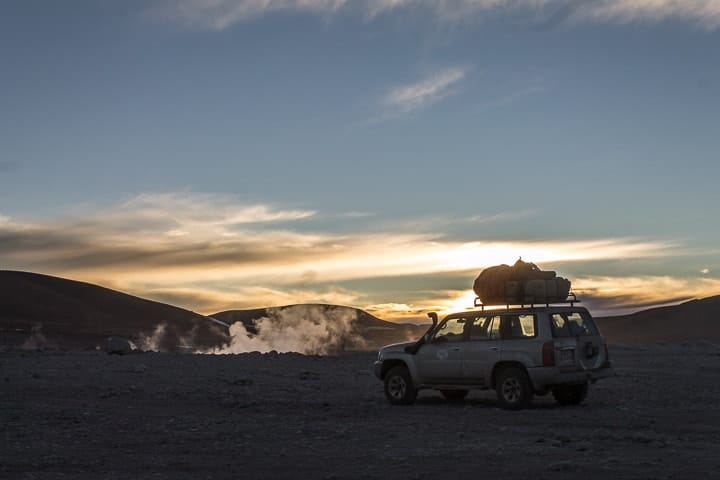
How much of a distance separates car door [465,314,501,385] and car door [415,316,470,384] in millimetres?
187

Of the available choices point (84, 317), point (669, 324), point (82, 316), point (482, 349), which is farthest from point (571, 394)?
point (669, 324)

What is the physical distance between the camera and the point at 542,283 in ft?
64.8

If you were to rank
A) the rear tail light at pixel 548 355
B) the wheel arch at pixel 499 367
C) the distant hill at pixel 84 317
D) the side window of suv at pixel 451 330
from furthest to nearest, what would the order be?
the distant hill at pixel 84 317 < the side window of suv at pixel 451 330 < the wheel arch at pixel 499 367 < the rear tail light at pixel 548 355

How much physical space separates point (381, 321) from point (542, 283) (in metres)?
152

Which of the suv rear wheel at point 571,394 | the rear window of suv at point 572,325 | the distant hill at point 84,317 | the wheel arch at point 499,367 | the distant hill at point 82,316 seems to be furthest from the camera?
the distant hill at point 82,316

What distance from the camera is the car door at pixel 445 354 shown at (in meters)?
19.9

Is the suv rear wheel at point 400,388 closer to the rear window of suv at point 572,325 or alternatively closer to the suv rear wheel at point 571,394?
the suv rear wheel at point 571,394

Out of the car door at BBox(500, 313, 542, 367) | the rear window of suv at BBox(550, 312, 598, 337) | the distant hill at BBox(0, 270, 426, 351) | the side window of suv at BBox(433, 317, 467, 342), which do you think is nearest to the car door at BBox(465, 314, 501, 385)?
the car door at BBox(500, 313, 542, 367)

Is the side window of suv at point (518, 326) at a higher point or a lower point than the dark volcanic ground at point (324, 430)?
higher

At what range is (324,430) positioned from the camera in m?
15.7

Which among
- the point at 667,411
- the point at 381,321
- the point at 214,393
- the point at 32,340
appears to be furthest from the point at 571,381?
the point at 381,321

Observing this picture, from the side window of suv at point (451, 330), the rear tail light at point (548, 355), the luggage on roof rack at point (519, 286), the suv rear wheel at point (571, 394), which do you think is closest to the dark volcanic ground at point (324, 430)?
the suv rear wheel at point (571, 394)

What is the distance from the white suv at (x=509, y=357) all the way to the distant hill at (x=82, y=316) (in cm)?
6344

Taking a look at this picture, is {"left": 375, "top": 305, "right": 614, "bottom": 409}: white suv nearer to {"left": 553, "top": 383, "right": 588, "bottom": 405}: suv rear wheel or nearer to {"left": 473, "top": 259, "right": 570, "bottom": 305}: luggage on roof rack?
{"left": 553, "top": 383, "right": 588, "bottom": 405}: suv rear wheel
